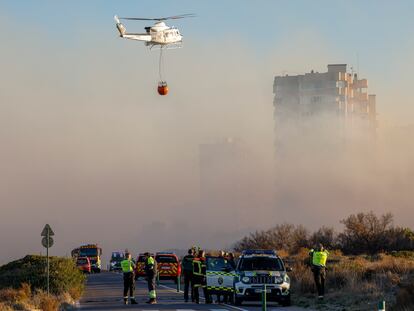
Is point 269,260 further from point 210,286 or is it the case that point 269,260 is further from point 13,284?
point 13,284

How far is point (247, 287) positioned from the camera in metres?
32.9

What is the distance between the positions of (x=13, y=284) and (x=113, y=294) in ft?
24.1

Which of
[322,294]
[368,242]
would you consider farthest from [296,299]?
[368,242]

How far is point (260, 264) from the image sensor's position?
33.8 m

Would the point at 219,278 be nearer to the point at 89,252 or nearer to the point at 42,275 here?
the point at 42,275

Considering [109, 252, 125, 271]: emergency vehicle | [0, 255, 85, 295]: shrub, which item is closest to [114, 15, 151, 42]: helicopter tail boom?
[0, 255, 85, 295]: shrub

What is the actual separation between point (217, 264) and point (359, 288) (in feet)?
18.1

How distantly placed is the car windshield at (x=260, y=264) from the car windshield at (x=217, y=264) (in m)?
1.19

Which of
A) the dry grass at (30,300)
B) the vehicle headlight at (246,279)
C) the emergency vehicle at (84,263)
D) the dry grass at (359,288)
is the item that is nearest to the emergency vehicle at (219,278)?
the vehicle headlight at (246,279)

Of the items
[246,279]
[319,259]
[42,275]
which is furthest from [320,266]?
[42,275]

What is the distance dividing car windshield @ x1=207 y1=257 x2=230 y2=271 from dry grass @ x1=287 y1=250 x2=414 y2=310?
310 centimetres

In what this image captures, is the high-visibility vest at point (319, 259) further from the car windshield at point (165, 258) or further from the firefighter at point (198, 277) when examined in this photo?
the car windshield at point (165, 258)

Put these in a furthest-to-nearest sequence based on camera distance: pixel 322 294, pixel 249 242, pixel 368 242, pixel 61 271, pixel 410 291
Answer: pixel 249 242
pixel 368 242
pixel 61 271
pixel 322 294
pixel 410 291

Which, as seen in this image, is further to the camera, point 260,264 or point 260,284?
point 260,264
